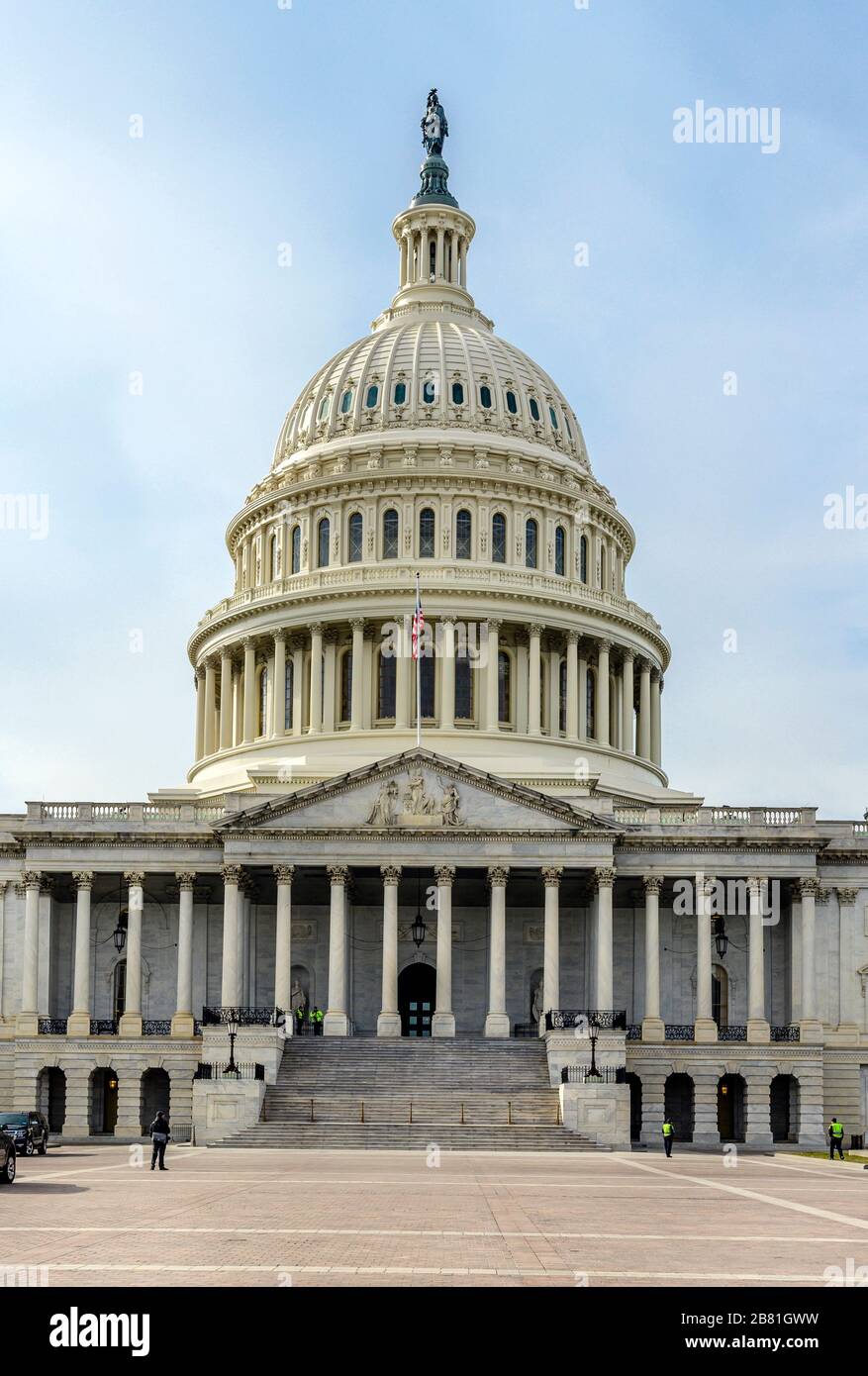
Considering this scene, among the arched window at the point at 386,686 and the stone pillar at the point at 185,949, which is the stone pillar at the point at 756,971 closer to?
the arched window at the point at 386,686

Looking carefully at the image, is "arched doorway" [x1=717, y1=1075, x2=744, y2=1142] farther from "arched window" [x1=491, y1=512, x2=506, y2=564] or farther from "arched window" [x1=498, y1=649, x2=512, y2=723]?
"arched window" [x1=491, y1=512, x2=506, y2=564]

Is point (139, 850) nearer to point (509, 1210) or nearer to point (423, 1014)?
point (423, 1014)

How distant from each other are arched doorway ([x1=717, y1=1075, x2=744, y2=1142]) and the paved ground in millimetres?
26629

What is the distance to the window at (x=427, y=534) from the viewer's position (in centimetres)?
9325

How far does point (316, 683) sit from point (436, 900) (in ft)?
66.4

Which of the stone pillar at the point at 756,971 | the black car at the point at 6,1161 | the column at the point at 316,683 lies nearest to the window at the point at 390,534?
the column at the point at 316,683

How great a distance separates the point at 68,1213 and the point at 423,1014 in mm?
50512

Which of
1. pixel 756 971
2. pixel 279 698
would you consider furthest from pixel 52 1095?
pixel 756 971

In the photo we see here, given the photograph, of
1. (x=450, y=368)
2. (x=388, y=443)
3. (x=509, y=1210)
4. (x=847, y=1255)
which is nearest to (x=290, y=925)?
A: (x=388, y=443)

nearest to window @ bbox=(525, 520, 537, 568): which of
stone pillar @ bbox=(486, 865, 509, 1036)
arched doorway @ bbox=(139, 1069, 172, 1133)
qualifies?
stone pillar @ bbox=(486, 865, 509, 1036)

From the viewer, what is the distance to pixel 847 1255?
22.8 metres

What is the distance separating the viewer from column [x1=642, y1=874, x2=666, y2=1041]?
72562 millimetres

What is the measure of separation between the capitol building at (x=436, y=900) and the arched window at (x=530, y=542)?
68 centimetres
